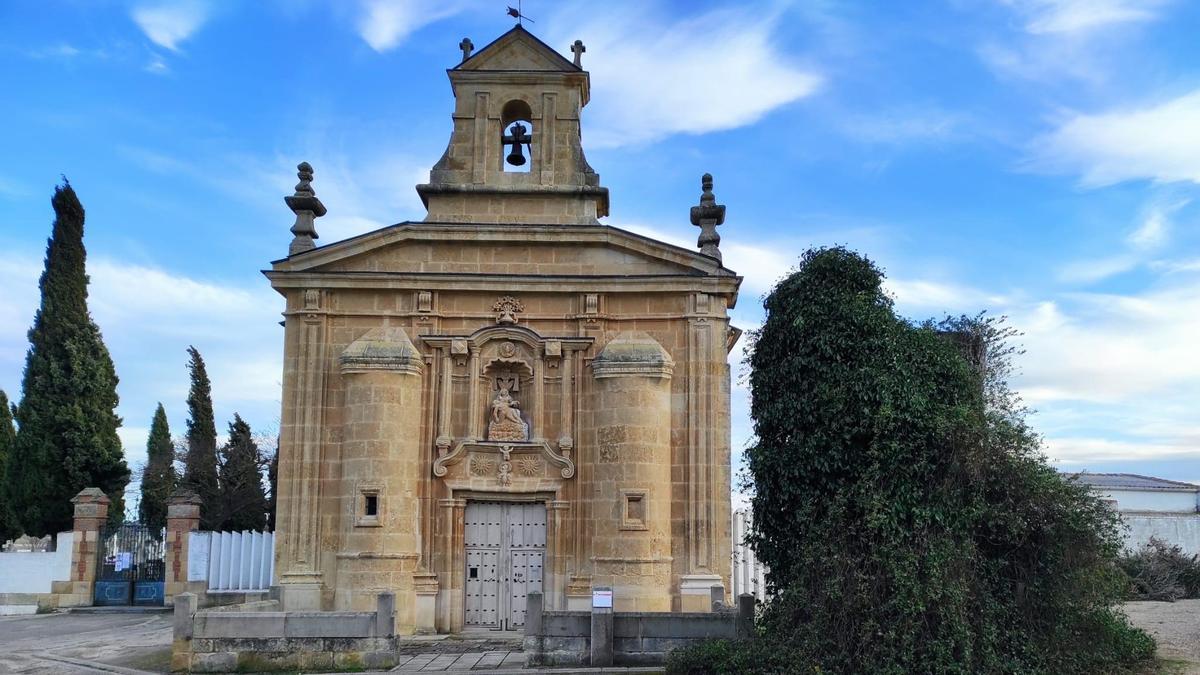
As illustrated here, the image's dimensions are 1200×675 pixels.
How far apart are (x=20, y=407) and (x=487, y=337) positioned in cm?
1799

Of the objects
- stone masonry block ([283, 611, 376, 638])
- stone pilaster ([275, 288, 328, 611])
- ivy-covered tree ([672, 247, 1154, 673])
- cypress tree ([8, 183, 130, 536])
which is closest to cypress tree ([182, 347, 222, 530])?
cypress tree ([8, 183, 130, 536])

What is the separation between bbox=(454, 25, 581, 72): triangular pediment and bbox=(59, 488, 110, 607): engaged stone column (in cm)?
1445

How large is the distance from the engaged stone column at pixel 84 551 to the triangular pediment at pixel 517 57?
1445cm

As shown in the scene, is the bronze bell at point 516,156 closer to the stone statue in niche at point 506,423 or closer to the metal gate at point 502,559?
the stone statue in niche at point 506,423

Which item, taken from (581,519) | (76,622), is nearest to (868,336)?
(581,519)

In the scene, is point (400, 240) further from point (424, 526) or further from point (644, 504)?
point (644, 504)

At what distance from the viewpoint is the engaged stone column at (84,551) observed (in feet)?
78.0

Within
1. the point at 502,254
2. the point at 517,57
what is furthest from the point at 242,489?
the point at 517,57

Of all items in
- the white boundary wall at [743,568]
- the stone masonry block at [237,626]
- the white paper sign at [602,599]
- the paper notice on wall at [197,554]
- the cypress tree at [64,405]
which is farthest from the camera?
the cypress tree at [64,405]

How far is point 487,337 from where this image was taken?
18391 millimetres

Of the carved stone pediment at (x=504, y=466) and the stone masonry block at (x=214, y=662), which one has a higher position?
the carved stone pediment at (x=504, y=466)

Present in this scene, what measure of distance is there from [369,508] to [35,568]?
1187 cm

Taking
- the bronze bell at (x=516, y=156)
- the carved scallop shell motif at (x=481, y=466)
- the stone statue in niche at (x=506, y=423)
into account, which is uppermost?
the bronze bell at (x=516, y=156)

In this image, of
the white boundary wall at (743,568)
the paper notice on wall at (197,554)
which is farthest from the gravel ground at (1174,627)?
the paper notice on wall at (197,554)
